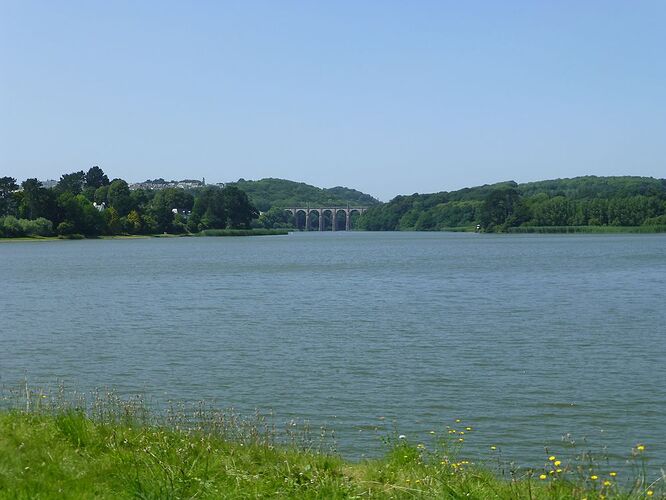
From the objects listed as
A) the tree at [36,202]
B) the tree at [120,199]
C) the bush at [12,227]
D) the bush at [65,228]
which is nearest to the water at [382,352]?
the bush at [12,227]

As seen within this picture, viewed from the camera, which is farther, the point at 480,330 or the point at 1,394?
the point at 480,330

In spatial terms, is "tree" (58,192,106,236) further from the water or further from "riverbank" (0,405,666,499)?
"riverbank" (0,405,666,499)

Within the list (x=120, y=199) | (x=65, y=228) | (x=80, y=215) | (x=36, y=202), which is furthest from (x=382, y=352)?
(x=120, y=199)

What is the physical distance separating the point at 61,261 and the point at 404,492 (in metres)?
89.6

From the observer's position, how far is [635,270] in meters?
69.4

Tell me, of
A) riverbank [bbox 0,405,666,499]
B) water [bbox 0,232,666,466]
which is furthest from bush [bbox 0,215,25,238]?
riverbank [bbox 0,405,666,499]

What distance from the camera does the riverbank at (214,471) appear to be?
985 cm

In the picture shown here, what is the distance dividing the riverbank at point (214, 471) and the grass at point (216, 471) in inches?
0.5

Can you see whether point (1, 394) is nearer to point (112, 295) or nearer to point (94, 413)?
point (94, 413)

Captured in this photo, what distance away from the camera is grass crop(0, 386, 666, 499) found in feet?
32.3

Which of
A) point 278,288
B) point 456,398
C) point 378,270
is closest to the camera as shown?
point 456,398

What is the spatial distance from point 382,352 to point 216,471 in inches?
646

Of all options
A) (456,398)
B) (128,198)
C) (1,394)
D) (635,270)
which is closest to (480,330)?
(456,398)

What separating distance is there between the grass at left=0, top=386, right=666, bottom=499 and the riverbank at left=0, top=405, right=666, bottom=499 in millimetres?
13
